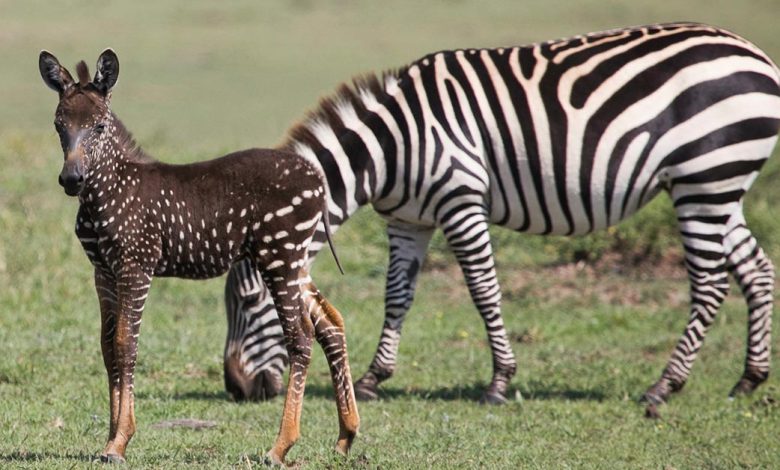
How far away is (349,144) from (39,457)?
3.52 metres

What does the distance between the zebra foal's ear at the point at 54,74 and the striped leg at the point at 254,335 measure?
2.78m

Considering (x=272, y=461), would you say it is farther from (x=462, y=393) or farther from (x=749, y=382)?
(x=749, y=382)

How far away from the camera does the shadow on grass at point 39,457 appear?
6.18 metres

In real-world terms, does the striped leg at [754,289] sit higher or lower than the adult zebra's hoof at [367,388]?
higher

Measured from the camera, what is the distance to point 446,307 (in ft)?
40.3

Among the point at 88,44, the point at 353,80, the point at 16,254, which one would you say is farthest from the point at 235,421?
the point at 88,44

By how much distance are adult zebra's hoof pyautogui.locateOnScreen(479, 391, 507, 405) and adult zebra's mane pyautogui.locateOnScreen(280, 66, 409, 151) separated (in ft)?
7.16

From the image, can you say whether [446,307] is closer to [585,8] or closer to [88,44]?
[88,44]

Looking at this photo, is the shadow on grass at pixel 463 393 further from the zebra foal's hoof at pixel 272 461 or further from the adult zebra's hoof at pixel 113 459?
the adult zebra's hoof at pixel 113 459

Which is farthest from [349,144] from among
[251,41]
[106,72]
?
[251,41]

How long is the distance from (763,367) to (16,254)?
7.23 m

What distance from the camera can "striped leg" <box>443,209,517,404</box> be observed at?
29.6ft

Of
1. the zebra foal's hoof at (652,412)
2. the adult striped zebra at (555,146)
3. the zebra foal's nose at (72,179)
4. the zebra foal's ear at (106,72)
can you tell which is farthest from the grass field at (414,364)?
the zebra foal's ear at (106,72)

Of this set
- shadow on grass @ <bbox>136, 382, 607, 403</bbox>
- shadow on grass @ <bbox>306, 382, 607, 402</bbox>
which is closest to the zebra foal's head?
shadow on grass @ <bbox>136, 382, 607, 403</bbox>
